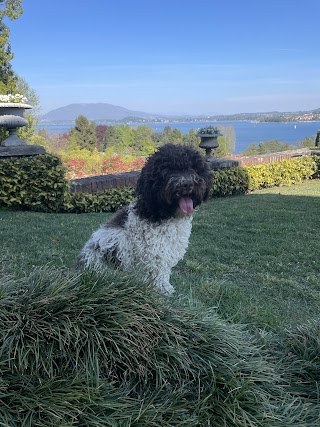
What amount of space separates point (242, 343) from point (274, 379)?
275 millimetres

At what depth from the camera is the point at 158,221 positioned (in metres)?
3.59

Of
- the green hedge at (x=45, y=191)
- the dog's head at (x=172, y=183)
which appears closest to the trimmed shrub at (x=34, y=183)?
the green hedge at (x=45, y=191)

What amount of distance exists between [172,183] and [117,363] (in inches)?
Answer: 64.4

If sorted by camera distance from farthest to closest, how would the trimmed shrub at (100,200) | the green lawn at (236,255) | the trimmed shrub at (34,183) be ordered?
the trimmed shrub at (100,200) → the trimmed shrub at (34,183) → the green lawn at (236,255)

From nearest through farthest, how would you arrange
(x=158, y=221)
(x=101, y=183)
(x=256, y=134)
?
(x=158, y=221)
(x=101, y=183)
(x=256, y=134)

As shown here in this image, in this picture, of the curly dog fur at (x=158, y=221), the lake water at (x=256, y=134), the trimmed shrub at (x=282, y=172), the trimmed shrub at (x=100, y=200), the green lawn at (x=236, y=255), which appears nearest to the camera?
the curly dog fur at (x=158, y=221)

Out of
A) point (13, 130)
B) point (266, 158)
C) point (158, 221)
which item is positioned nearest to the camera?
point (158, 221)

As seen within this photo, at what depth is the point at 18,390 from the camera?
6.03ft

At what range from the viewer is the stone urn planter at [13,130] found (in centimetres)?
841

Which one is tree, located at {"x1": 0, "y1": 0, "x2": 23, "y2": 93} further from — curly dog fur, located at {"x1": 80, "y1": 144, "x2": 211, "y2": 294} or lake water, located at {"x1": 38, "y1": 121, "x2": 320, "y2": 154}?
lake water, located at {"x1": 38, "y1": 121, "x2": 320, "y2": 154}

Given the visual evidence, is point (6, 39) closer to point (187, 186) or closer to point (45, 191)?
point (45, 191)

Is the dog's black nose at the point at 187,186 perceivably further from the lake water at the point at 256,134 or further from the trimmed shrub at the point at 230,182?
the lake water at the point at 256,134

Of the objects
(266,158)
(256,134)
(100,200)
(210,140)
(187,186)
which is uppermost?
(187,186)

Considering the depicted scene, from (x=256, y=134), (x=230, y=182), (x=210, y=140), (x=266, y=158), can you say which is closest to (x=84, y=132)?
(x=266, y=158)
